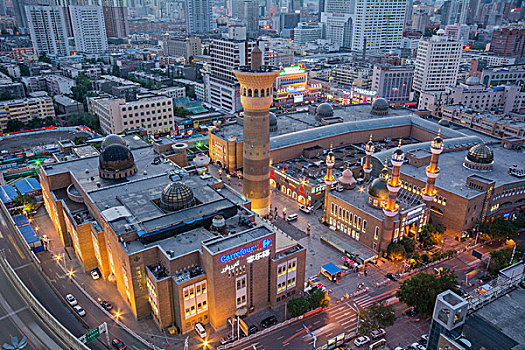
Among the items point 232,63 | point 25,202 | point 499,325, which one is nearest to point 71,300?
point 25,202

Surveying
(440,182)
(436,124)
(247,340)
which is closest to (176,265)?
(247,340)

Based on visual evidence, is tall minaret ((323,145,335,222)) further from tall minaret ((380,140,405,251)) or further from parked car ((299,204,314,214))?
tall minaret ((380,140,405,251))

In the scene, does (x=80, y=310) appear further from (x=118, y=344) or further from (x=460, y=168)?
(x=460, y=168)

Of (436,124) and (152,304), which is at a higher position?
(436,124)

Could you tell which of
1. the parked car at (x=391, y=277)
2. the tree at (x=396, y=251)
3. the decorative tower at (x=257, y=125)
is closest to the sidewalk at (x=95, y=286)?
the decorative tower at (x=257, y=125)

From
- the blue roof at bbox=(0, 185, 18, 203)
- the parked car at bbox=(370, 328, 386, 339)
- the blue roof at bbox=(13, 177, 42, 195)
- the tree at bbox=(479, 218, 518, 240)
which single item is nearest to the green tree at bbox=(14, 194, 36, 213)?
the blue roof at bbox=(0, 185, 18, 203)

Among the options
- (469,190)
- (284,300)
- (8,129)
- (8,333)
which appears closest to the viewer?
(8,333)

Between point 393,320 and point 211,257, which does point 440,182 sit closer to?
point 393,320

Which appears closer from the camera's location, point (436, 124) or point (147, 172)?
point (147, 172)
